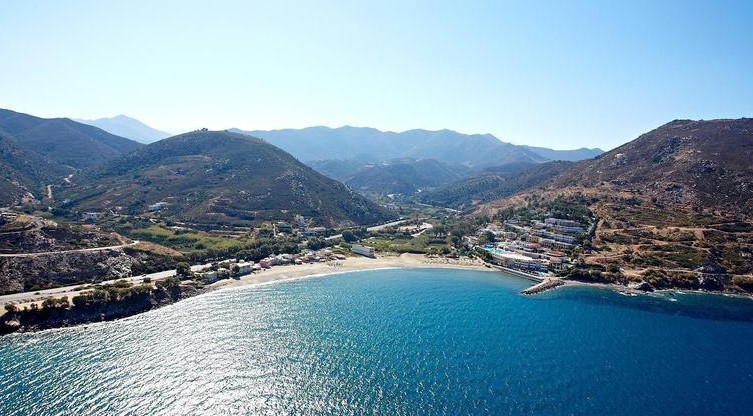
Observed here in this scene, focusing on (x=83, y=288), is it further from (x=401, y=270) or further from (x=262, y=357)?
(x=401, y=270)

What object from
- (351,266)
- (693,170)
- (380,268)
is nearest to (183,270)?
(351,266)

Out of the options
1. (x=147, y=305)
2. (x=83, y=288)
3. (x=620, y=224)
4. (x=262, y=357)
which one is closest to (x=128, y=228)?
(x=83, y=288)

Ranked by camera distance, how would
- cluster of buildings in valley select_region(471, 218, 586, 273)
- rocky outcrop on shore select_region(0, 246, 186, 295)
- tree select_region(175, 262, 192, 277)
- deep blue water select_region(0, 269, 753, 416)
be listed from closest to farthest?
1. deep blue water select_region(0, 269, 753, 416)
2. rocky outcrop on shore select_region(0, 246, 186, 295)
3. tree select_region(175, 262, 192, 277)
4. cluster of buildings in valley select_region(471, 218, 586, 273)

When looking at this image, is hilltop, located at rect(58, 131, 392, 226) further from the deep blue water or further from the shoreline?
the deep blue water

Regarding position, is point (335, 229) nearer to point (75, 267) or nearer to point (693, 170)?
point (75, 267)

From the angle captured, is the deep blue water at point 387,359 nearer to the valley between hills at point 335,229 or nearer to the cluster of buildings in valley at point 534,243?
the valley between hills at point 335,229

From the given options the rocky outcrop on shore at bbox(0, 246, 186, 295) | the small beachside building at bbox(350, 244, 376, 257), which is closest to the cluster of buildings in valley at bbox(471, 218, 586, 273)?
the small beachside building at bbox(350, 244, 376, 257)
